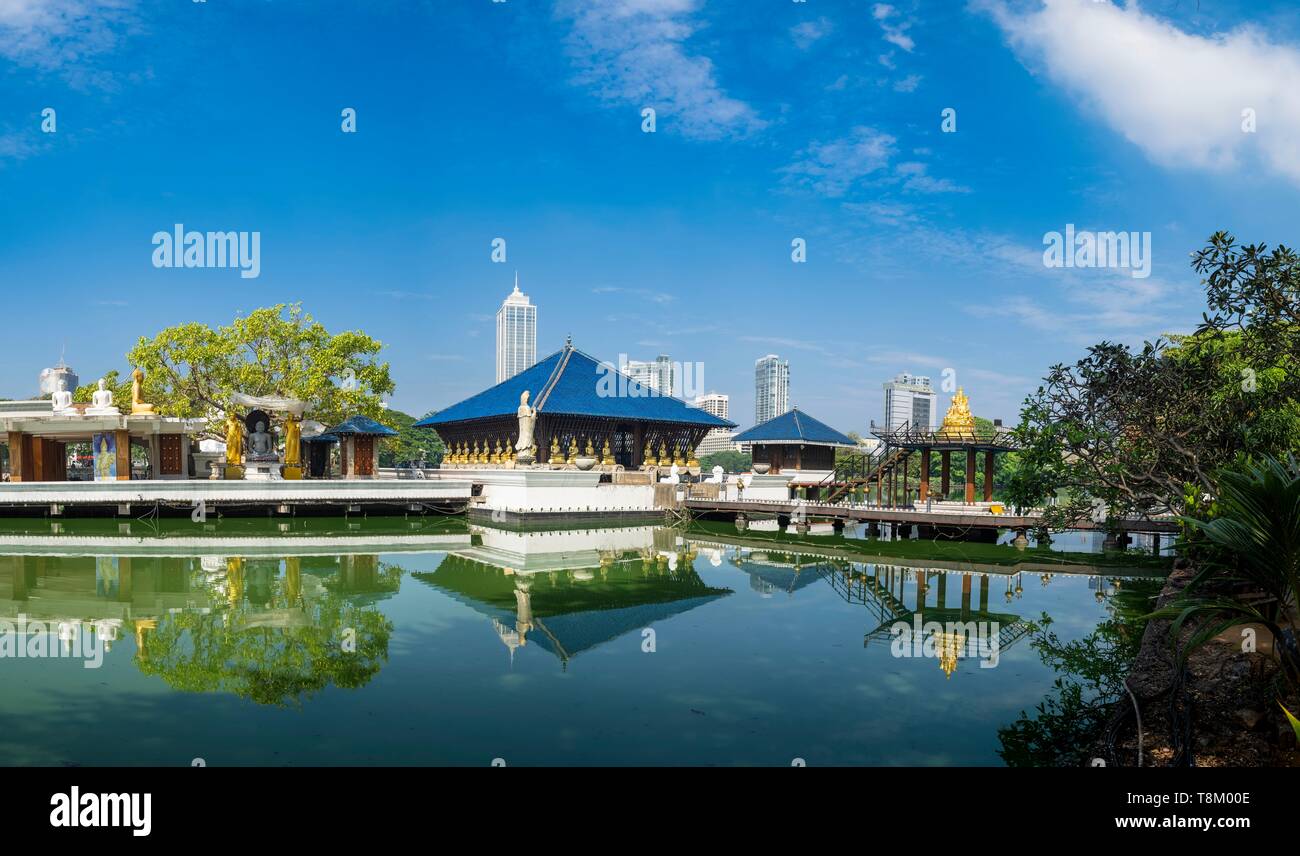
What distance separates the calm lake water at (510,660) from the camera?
5953 millimetres

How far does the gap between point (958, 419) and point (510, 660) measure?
1775 centimetres

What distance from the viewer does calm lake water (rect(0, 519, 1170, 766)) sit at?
5953mm

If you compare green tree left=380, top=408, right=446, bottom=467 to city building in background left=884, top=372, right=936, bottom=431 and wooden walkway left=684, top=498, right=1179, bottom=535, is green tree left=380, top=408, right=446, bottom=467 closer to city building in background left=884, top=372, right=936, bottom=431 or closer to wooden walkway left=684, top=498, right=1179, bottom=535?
wooden walkway left=684, top=498, right=1179, bottom=535

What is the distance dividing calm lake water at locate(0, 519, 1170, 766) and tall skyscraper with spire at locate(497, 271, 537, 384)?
98911mm

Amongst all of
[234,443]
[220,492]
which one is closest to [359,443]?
[234,443]

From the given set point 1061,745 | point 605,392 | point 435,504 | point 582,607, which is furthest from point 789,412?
point 1061,745

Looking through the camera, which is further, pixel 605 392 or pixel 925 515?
pixel 605 392

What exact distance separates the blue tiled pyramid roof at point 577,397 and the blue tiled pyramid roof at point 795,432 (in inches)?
86.9

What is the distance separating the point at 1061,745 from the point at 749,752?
2409 millimetres

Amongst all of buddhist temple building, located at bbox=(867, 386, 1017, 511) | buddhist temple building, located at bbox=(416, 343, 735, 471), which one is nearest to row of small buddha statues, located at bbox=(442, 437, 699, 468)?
buddhist temple building, located at bbox=(416, 343, 735, 471)

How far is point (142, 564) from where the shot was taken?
15109 millimetres
